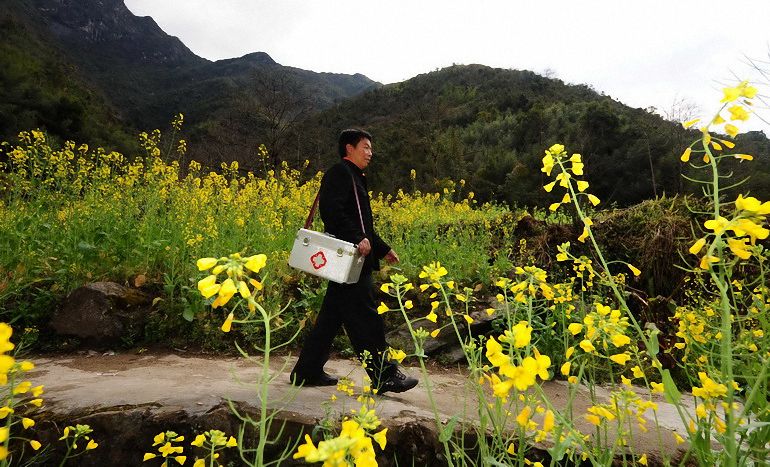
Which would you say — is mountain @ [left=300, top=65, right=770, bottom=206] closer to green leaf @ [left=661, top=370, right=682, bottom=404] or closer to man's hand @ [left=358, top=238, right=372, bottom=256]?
man's hand @ [left=358, top=238, right=372, bottom=256]

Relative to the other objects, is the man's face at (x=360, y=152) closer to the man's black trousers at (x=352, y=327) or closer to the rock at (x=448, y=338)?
the man's black trousers at (x=352, y=327)

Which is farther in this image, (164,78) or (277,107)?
(164,78)

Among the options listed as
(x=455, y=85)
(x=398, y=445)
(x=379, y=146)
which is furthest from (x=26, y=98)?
(x=455, y=85)

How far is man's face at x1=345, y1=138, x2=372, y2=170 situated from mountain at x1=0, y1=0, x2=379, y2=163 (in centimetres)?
1113

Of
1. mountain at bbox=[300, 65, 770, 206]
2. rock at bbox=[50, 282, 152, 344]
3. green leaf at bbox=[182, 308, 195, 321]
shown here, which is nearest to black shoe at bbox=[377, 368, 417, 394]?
green leaf at bbox=[182, 308, 195, 321]

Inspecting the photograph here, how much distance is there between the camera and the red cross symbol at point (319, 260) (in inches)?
99.8

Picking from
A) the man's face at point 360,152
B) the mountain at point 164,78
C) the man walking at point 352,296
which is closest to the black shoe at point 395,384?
the man walking at point 352,296

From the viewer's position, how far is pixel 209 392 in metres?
2.51

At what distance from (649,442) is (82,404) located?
3025 mm

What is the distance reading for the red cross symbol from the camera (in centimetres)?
254

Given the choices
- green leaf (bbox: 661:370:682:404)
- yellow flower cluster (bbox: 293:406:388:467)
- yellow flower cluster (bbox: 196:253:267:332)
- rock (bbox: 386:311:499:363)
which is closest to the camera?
yellow flower cluster (bbox: 293:406:388:467)

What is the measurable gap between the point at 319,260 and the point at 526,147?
24.4 metres

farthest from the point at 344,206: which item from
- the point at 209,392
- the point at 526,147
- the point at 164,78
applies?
the point at 164,78

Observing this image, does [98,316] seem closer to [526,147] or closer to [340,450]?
[340,450]
